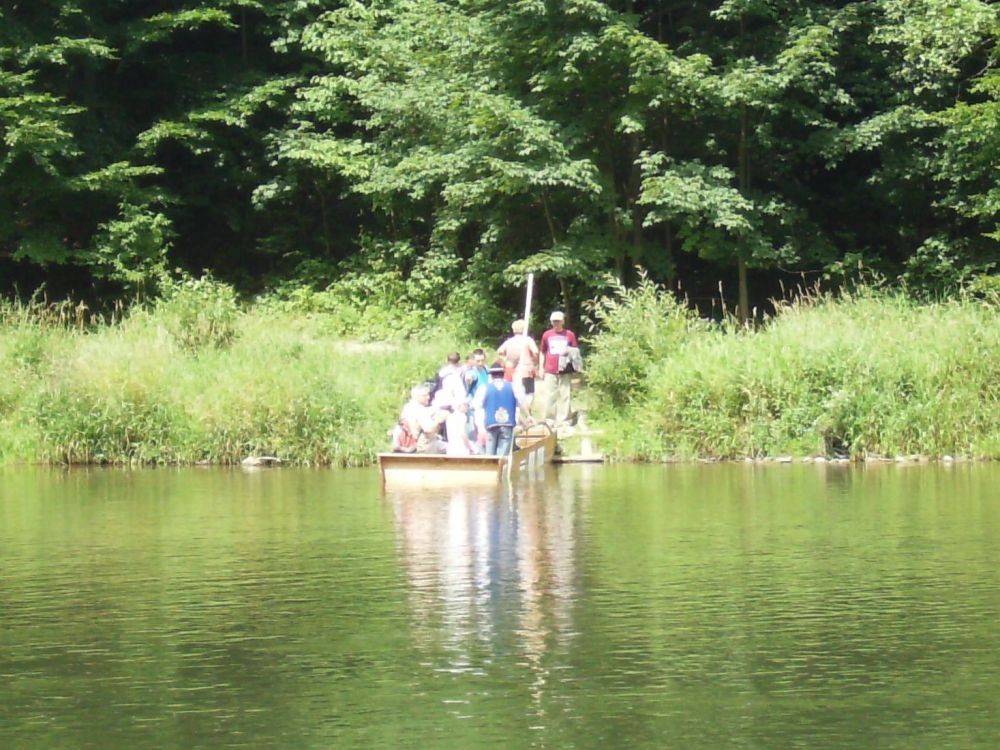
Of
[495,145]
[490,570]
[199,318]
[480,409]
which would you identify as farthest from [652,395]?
[490,570]

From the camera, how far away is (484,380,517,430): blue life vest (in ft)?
66.4

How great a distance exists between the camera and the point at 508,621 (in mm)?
11023

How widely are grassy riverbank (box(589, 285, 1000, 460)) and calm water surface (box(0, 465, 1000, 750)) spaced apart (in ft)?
14.6

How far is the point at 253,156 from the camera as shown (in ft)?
121

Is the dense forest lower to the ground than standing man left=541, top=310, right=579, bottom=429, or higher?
higher

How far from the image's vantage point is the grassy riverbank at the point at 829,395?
898 inches

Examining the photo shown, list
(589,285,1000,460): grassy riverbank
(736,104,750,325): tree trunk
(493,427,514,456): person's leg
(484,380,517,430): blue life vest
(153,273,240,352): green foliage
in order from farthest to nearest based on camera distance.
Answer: (736,104,750,325): tree trunk
(153,273,240,352): green foliage
(589,285,1000,460): grassy riverbank
(493,427,514,456): person's leg
(484,380,517,430): blue life vest

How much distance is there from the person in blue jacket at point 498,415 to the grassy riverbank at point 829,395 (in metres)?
3.61

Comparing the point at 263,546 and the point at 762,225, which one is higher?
the point at 762,225

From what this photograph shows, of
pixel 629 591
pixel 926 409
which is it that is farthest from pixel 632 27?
pixel 629 591

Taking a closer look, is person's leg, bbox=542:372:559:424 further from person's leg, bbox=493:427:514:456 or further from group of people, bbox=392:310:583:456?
person's leg, bbox=493:427:514:456

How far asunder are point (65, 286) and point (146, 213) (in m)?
3.43

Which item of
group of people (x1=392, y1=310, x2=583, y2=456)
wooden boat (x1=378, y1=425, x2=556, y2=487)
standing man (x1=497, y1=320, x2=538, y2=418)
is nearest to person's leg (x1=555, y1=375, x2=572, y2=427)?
standing man (x1=497, y1=320, x2=538, y2=418)

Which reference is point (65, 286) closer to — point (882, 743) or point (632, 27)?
point (632, 27)
